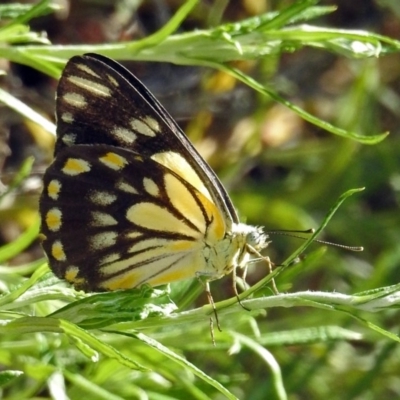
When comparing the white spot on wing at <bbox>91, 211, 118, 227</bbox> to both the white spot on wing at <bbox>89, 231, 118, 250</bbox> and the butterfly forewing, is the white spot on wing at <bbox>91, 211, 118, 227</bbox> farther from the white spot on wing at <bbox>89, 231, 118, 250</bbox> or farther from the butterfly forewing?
the butterfly forewing

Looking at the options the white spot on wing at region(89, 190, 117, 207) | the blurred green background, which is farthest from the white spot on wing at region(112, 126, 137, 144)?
the blurred green background

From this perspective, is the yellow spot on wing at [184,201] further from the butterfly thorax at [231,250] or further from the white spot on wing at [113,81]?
the white spot on wing at [113,81]

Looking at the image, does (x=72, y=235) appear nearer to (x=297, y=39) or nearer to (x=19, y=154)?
A: (x=297, y=39)

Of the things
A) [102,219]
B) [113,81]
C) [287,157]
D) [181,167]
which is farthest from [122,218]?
[287,157]

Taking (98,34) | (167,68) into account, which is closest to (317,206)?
(167,68)

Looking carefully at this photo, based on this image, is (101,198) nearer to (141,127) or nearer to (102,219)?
(102,219)

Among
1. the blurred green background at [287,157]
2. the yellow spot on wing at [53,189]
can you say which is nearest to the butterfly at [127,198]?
the yellow spot on wing at [53,189]

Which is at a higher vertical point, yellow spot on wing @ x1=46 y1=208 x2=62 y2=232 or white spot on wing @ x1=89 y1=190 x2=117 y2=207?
yellow spot on wing @ x1=46 y1=208 x2=62 y2=232
